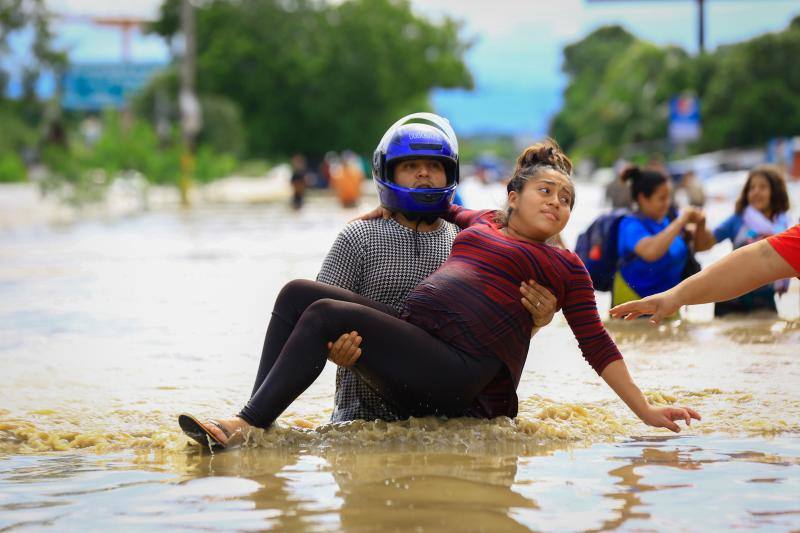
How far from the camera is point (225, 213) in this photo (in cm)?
3516

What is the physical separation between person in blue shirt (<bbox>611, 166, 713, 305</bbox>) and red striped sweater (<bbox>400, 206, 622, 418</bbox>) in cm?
425

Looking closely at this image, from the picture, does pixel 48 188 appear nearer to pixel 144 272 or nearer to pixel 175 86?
pixel 144 272

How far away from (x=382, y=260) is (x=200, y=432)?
1.06 m

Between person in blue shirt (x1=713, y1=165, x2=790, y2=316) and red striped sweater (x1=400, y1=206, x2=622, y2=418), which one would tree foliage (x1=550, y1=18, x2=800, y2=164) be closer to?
person in blue shirt (x1=713, y1=165, x2=790, y2=316)

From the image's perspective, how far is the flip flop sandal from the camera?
5.49 meters

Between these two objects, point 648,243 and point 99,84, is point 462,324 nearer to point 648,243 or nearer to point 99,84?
point 648,243

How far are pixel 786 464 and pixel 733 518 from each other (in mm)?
958

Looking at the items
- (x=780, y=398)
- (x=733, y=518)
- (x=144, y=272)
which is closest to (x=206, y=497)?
(x=733, y=518)

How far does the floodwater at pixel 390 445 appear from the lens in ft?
15.1

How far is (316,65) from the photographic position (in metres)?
68.8

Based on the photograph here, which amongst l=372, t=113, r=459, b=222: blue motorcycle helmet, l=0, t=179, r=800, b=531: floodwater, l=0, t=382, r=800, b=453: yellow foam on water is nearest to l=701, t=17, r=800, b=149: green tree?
l=0, t=179, r=800, b=531: floodwater

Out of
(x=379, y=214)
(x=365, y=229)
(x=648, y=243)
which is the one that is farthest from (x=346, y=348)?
(x=648, y=243)

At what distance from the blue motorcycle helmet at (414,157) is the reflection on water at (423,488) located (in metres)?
1.05

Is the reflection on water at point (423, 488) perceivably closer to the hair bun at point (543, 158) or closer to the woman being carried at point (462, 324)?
the woman being carried at point (462, 324)
